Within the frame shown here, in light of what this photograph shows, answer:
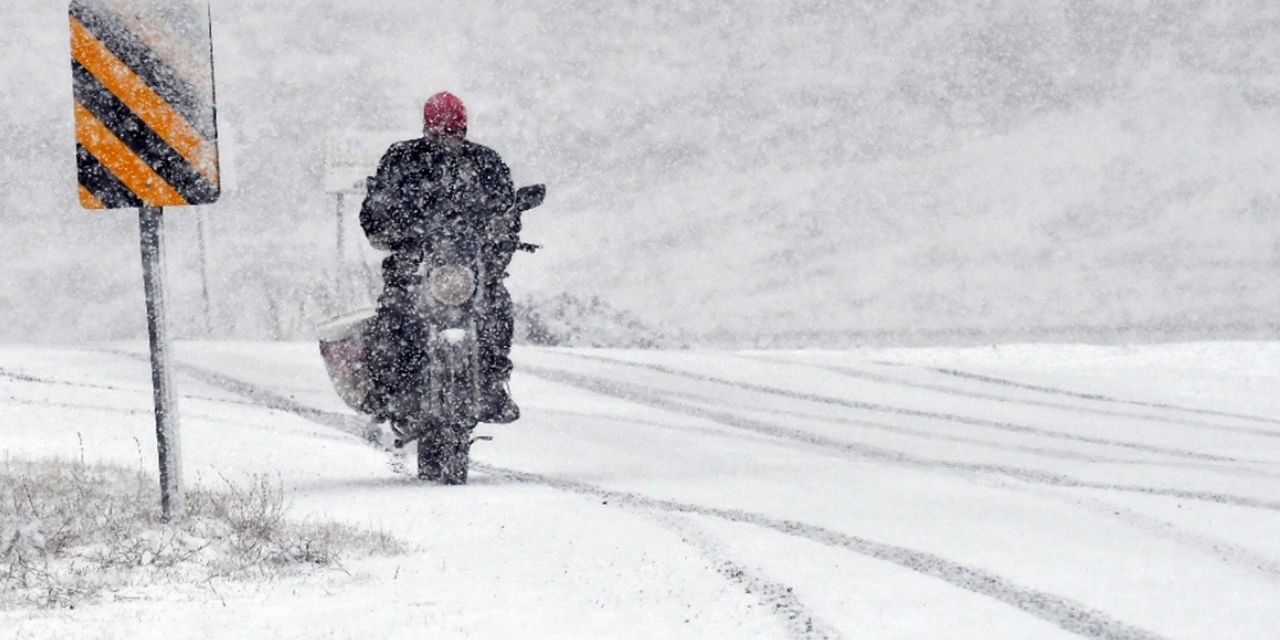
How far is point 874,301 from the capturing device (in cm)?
3878

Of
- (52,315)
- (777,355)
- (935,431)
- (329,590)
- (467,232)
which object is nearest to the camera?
(329,590)

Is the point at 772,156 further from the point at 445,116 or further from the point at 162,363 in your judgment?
the point at 162,363

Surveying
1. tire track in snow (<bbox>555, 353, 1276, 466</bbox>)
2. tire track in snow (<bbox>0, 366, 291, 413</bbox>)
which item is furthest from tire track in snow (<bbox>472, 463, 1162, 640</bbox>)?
tire track in snow (<bbox>0, 366, 291, 413</bbox>)

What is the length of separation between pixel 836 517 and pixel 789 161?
4029 cm

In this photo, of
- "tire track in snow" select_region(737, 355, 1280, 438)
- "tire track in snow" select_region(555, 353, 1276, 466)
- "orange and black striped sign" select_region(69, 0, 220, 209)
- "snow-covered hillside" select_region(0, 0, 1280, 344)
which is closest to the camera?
"orange and black striped sign" select_region(69, 0, 220, 209)

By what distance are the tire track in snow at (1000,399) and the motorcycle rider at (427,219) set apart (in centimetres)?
556

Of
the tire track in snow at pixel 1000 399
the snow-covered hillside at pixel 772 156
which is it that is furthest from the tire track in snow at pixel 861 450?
the snow-covered hillside at pixel 772 156

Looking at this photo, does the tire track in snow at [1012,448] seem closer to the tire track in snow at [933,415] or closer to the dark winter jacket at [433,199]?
the tire track in snow at [933,415]

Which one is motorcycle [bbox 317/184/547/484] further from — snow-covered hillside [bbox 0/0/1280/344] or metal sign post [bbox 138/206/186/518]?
snow-covered hillside [bbox 0/0/1280/344]

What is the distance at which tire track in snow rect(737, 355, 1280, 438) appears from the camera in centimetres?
1155

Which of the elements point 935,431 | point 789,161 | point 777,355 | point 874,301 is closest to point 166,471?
point 935,431

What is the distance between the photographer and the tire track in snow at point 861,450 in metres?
8.12

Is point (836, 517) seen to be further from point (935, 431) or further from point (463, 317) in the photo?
point (935, 431)

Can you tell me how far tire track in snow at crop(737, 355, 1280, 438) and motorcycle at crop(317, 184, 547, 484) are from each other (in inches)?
219
